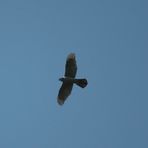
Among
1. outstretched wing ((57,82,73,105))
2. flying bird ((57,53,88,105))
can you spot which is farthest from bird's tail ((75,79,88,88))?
outstretched wing ((57,82,73,105))

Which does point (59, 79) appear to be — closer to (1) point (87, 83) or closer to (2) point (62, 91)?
(2) point (62, 91)

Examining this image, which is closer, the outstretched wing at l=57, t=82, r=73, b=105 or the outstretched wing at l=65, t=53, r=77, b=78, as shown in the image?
the outstretched wing at l=65, t=53, r=77, b=78

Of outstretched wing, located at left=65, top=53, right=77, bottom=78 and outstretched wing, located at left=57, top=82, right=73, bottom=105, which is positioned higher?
outstretched wing, located at left=65, top=53, right=77, bottom=78

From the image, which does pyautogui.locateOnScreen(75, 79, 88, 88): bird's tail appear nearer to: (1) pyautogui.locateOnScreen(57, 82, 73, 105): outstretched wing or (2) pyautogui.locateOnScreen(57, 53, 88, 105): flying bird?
(2) pyautogui.locateOnScreen(57, 53, 88, 105): flying bird

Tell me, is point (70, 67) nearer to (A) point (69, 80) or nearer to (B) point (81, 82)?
(A) point (69, 80)

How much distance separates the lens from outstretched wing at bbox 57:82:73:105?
32.7ft

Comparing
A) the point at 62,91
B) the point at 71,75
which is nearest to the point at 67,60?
the point at 71,75

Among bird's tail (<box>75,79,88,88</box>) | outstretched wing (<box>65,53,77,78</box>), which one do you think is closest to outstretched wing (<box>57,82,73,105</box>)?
bird's tail (<box>75,79,88,88</box>)

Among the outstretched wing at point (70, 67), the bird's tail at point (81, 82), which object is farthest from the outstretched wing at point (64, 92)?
the outstretched wing at point (70, 67)

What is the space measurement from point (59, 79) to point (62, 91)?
1.57ft

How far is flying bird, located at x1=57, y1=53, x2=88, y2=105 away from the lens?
9.75 metres

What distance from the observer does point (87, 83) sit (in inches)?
384

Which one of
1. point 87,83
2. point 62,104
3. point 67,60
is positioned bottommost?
point 62,104

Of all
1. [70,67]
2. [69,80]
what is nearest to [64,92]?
[69,80]
